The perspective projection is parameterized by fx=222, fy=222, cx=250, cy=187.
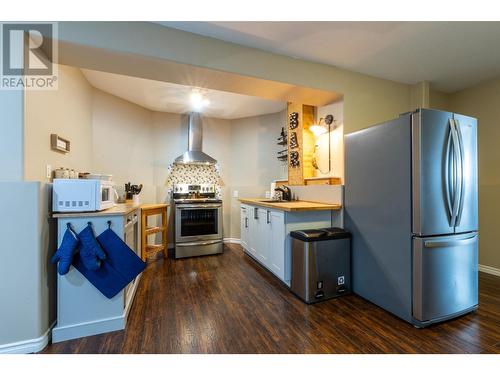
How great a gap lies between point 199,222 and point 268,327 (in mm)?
2298

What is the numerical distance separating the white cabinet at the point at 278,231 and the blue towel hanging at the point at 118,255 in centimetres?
147

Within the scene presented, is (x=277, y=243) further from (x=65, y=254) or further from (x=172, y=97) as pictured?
(x=172, y=97)

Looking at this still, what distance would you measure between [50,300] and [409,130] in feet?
10.4

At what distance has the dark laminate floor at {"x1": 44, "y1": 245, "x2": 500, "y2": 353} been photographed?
5.18ft

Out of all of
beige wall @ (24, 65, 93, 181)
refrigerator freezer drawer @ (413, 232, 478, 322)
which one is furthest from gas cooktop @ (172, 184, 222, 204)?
refrigerator freezer drawer @ (413, 232, 478, 322)

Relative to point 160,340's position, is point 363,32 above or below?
above

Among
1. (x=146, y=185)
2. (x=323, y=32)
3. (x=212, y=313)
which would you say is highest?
(x=323, y=32)

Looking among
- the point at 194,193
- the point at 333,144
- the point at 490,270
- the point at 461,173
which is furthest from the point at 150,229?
the point at 490,270

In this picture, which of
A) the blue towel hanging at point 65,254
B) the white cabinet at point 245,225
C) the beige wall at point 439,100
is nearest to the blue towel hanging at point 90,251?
the blue towel hanging at point 65,254

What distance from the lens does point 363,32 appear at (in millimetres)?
2033
